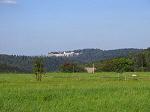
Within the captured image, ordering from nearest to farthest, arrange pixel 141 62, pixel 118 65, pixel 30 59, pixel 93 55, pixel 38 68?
pixel 38 68, pixel 118 65, pixel 30 59, pixel 141 62, pixel 93 55

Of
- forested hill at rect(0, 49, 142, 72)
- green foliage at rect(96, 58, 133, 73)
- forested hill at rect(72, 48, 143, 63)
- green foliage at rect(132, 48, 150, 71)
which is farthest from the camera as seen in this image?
forested hill at rect(72, 48, 143, 63)

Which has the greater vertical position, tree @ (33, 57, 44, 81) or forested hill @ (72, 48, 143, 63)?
forested hill @ (72, 48, 143, 63)

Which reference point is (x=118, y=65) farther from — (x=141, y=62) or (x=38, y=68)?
(x=38, y=68)

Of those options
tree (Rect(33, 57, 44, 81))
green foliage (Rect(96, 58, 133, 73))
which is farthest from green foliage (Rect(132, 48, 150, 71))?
tree (Rect(33, 57, 44, 81))

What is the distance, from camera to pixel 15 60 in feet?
488

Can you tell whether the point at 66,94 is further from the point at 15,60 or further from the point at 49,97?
the point at 15,60

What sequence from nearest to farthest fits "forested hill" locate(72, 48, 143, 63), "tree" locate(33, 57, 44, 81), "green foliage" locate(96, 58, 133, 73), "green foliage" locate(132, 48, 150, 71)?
"tree" locate(33, 57, 44, 81) → "green foliage" locate(96, 58, 133, 73) → "green foliage" locate(132, 48, 150, 71) → "forested hill" locate(72, 48, 143, 63)

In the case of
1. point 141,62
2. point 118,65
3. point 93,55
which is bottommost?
point 118,65

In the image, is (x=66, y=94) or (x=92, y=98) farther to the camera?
(x=66, y=94)

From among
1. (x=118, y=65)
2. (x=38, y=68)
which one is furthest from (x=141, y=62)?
(x=38, y=68)

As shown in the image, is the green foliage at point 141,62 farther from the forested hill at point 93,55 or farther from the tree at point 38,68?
the tree at point 38,68

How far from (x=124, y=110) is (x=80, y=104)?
2.37m

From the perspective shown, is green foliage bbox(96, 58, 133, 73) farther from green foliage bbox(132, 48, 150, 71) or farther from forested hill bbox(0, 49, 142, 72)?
forested hill bbox(0, 49, 142, 72)

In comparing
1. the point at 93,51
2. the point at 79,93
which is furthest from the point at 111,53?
the point at 79,93
